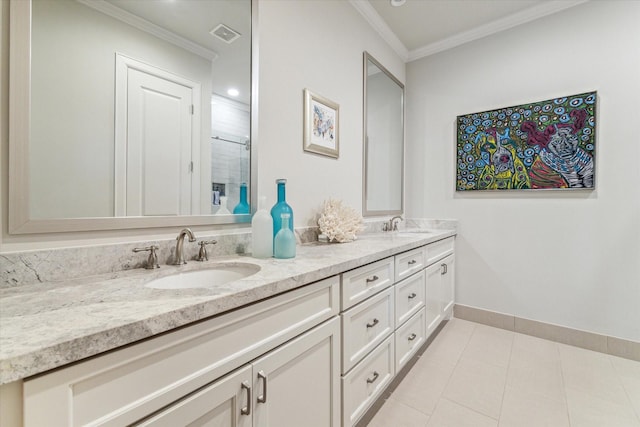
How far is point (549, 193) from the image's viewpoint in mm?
2160

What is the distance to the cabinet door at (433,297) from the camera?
195 cm

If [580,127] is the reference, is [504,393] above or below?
below

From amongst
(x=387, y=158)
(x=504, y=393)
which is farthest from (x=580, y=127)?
(x=504, y=393)

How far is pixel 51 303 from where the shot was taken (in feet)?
2.09

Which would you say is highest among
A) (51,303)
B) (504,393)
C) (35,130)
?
(35,130)

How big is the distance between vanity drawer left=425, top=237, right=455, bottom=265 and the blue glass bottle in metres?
1.30

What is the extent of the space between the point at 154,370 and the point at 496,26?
323 centimetres

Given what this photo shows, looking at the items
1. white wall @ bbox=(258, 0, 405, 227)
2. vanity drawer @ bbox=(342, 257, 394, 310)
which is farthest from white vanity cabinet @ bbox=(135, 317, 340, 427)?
white wall @ bbox=(258, 0, 405, 227)

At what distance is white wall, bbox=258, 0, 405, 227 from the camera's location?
148cm

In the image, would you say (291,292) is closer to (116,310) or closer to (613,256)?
(116,310)

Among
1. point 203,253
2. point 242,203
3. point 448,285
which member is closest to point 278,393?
point 203,253

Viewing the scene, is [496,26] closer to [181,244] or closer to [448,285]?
[448,285]

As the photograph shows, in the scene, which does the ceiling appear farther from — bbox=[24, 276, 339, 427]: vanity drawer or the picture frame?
bbox=[24, 276, 339, 427]: vanity drawer

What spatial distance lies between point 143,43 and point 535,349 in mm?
2994
